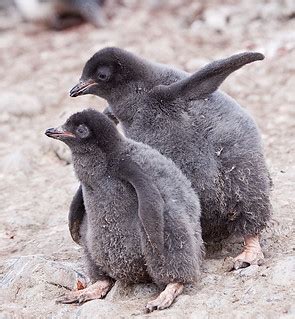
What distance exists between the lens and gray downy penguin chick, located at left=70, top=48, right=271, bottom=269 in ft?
13.4

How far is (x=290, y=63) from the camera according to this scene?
25.5 feet

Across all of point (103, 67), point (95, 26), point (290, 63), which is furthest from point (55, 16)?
point (103, 67)

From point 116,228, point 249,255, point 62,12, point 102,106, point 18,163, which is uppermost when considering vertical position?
point 116,228

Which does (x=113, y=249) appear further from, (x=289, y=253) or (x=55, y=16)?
(x=55, y=16)

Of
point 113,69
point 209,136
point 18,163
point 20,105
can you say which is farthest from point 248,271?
point 20,105

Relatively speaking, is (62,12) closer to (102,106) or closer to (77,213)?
(102,106)

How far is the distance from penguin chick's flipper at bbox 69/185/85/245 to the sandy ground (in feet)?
0.82

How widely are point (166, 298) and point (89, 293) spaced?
45 cm

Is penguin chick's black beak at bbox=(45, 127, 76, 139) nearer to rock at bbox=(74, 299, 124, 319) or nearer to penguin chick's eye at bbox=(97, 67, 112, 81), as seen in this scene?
penguin chick's eye at bbox=(97, 67, 112, 81)

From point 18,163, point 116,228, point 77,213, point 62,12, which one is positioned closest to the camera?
point 116,228

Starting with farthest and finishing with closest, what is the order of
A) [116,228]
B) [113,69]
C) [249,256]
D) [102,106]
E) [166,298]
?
[102,106] → [113,69] → [249,256] → [116,228] → [166,298]

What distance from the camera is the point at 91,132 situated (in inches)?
150

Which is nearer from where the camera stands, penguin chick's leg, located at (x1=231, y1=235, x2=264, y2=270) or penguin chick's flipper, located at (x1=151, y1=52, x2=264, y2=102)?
penguin chick's leg, located at (x1=231, y1=235, x2=264, y2=270)

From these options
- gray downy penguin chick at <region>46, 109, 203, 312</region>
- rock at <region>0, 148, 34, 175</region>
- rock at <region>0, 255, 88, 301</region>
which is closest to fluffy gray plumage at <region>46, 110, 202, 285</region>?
gray downy penguin chick at <region>46, 109, 203, 312</region>
